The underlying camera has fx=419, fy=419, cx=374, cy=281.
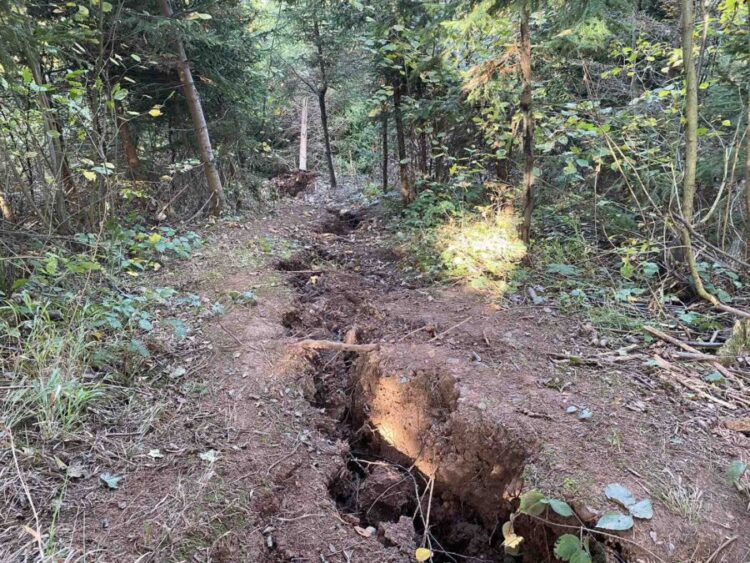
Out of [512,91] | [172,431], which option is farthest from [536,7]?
[172,431]

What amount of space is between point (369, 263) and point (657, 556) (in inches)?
205

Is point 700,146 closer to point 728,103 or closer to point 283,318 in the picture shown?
point 728,103

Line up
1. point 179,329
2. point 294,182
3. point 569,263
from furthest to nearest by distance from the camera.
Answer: point 294,182 < point 569,263 < point 179,329

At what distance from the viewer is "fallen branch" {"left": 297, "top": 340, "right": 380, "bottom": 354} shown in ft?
13.4

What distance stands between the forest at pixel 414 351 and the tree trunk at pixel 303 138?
8.90m

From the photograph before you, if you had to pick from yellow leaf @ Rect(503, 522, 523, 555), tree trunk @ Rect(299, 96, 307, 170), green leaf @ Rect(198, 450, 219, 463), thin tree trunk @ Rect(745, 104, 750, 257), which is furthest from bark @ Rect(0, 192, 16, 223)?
tree trunk @ Rect(299, 96, 307, 170)

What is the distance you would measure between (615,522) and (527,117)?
4094mm

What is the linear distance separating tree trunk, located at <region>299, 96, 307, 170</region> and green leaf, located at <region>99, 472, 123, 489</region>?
14416 mm

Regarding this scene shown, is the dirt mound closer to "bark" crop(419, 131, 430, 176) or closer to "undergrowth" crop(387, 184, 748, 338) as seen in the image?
"bark" crop(419, 131, 430, 176)

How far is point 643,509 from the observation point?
2283 millimetres

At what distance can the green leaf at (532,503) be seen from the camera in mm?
2398

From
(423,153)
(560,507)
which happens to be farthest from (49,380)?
(423,153)

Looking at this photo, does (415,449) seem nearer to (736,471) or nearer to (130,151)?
(736,471)

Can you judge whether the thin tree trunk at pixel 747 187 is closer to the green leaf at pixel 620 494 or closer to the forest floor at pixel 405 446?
the forest floor at pixel 405 446
